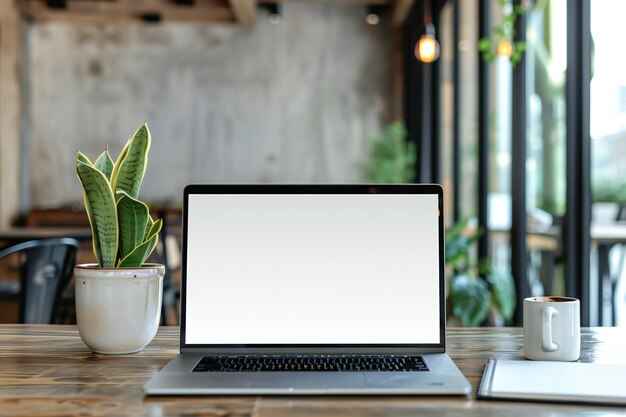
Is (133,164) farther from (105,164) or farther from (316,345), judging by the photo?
(316,345)

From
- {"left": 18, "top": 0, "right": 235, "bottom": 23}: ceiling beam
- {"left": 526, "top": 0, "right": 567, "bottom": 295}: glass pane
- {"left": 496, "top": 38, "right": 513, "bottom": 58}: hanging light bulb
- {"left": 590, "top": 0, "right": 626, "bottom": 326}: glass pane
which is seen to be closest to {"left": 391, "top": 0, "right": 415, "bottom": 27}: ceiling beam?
{"left": 18, "top": 0, "right": 235, "bottom": 23}: ceiling beam

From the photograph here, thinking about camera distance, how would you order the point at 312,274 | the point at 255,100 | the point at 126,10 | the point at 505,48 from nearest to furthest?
1. the point at 312,274
2. the point at 505,48
3. the point at 126,10
4. the point at 255,100

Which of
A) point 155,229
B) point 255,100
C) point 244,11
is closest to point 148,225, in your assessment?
point 155,229

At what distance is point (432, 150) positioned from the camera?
19.5 ft

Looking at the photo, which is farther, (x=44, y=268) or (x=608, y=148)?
(x=608, y=148)

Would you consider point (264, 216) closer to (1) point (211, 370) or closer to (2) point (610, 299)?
(1) point (211, 370)

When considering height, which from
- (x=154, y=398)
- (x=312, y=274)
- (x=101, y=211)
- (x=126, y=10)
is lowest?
(x=154, y=398)

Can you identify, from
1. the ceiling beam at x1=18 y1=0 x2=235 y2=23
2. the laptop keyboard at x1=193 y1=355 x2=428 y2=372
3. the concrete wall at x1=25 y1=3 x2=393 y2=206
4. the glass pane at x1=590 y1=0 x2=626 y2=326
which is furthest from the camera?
the concrete wall at x1=25 y1=3 x2=393 y2=206

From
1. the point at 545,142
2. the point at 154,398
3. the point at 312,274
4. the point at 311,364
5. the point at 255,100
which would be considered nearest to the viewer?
the point at 154,398

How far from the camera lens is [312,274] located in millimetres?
1127

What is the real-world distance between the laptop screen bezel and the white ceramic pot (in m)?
0.07

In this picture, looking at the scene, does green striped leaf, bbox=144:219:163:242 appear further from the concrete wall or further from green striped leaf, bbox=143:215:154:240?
the concrete wall

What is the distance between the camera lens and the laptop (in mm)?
1097

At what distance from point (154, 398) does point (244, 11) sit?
5.92m
